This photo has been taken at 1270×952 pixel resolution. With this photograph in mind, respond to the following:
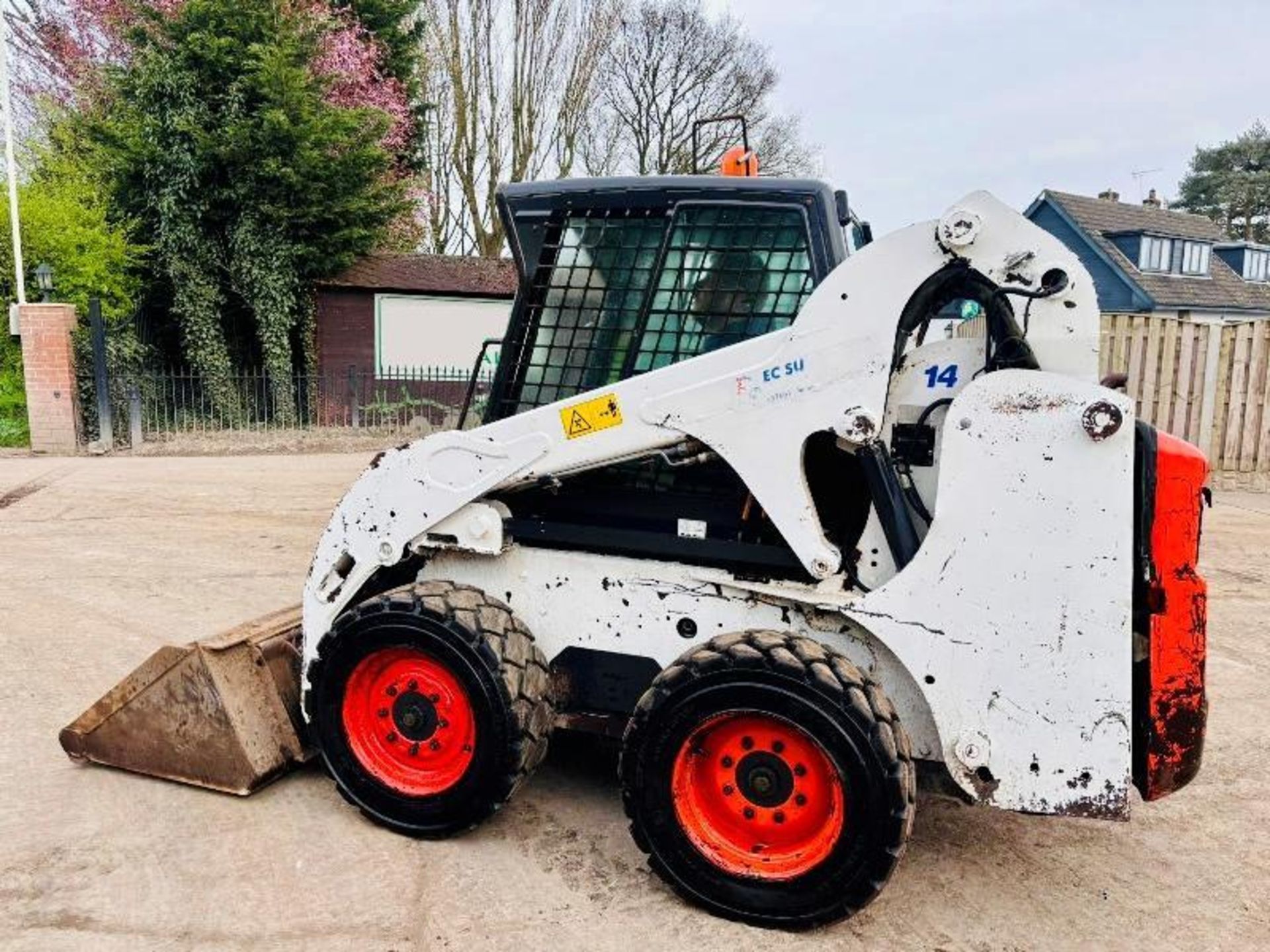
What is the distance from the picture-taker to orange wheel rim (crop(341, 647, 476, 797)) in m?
3.34

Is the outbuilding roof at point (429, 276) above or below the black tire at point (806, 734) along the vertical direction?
above

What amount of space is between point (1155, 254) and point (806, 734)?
105 ft

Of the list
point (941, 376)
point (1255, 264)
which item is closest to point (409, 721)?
point (941, 376)

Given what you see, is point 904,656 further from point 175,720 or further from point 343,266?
Answer: point 343,266

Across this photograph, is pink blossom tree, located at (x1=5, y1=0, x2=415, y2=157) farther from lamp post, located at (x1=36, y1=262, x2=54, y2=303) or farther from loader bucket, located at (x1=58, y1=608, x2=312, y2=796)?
loader bucket, located at (x1=58, y1=608, x2=312, y2=796)

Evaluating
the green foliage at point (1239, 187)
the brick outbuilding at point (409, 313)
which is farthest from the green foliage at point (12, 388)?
the green foliage at point (1239, 187)

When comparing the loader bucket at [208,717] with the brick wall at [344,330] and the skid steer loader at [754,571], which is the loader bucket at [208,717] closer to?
the skid steer loader at [754,571]

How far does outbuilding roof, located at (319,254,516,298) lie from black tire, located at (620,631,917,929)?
15118mm

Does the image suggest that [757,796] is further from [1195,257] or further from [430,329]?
[1195,257]

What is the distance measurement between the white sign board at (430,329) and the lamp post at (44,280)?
17.3ft

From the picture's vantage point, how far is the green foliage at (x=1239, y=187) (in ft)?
151

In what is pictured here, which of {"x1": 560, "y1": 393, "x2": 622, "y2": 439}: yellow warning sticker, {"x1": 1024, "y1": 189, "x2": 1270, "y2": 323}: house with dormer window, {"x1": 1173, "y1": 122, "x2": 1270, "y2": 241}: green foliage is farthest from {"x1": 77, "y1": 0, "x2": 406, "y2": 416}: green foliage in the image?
{"x1": 1173, "y1": 122, "x2": 1270, "y2": 241}: green foliage

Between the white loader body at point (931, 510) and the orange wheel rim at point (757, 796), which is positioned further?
the orange wheel rim at point (757, 796)

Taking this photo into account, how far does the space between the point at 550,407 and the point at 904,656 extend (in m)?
1.33
